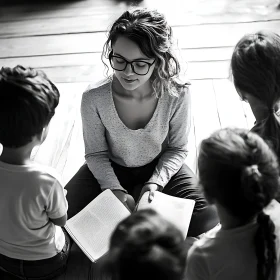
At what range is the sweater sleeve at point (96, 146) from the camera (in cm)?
174

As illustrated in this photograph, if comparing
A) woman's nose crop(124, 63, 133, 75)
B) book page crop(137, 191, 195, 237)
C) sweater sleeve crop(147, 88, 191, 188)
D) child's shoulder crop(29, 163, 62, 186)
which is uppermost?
woman's nose crop(124, 63, 133, 75)

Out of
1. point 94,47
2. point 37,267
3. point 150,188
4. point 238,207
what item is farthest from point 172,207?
point 94,47

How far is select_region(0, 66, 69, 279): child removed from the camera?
1223 mm

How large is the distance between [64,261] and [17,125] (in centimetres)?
59

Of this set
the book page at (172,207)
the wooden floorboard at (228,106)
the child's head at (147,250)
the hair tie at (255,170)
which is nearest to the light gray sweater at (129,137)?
the book page at (172,207)

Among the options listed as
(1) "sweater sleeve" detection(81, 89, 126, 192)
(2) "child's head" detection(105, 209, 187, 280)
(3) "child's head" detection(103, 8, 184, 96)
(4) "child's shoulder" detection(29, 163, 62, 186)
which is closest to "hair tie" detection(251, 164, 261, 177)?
(2) "child's head" detection(105, 209, 187, 280)

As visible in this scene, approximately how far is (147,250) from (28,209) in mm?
617

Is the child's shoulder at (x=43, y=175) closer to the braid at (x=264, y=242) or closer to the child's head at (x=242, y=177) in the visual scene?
the child's head at (x=242, y=177)

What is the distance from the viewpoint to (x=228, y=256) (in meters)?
1.10

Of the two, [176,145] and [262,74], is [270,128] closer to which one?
[262,74]

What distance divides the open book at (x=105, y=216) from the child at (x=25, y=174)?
0.54 ft

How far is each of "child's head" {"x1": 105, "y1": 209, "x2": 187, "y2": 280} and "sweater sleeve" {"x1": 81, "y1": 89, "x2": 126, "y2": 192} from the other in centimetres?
91

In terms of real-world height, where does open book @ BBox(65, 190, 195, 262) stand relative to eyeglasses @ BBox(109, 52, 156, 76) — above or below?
below

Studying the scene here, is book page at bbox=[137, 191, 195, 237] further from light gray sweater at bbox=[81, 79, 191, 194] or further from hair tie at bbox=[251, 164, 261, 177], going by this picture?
hair tie at bbox=[251, 164, 261, 177]
